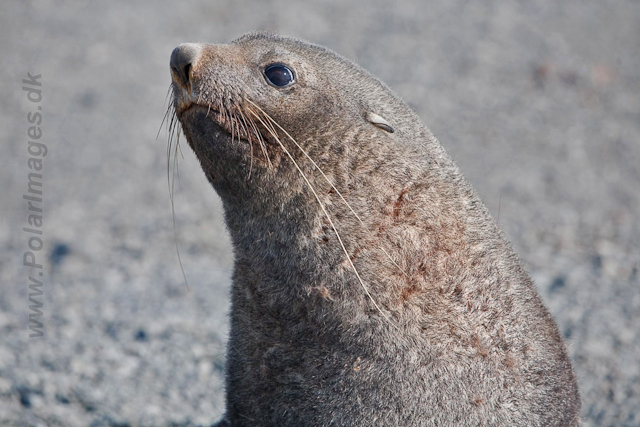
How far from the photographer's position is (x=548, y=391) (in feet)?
12.3

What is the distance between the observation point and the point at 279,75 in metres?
3.59

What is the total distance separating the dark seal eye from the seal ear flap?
0.42 meters

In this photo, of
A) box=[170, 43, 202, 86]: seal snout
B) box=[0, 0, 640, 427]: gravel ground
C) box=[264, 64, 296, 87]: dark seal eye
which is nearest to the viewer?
box=[170, 43, 202, 86]: seal snout

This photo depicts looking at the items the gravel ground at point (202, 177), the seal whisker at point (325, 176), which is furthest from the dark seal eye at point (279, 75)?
the gravel ground at point (202, 177)

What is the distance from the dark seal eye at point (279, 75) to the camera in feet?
11.7

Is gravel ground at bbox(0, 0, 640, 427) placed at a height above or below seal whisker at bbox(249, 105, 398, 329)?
above

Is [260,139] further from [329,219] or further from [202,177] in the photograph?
[202,177]

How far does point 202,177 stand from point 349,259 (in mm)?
6953

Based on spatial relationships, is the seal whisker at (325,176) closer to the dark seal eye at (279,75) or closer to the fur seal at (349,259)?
the fur seal at (349,259)

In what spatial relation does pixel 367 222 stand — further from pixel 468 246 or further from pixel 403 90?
pixel 403 90

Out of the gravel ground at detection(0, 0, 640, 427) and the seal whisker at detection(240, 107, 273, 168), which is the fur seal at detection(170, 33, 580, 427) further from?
the gravel ground at detection(0, 0, 640, 427)

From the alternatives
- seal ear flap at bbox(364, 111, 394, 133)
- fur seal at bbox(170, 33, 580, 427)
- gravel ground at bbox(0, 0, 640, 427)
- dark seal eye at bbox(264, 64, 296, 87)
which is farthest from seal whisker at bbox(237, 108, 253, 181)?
gravel ground at bbox(0, 0, 640, 427)

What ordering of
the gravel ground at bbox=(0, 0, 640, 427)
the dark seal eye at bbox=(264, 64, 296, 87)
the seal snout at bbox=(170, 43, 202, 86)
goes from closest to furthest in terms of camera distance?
1. the seal snout at bbox=(170, 43, 202, 86)
2. the dark seal eye at bbox=(264, 64, 296, 87)
3. the gravel ground at bbox=(0, 0, 640, 427)

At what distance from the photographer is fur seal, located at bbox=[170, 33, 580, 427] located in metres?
3.46
